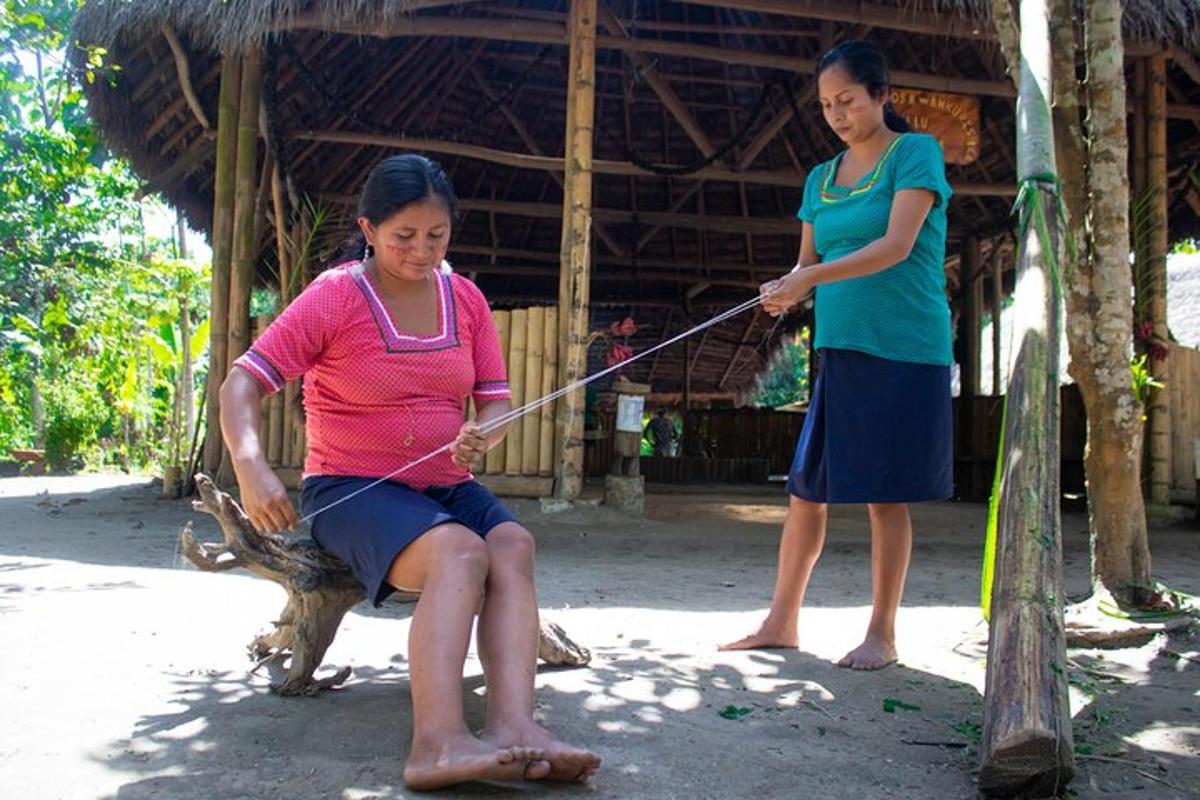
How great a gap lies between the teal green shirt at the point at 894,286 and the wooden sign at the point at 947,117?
5.47 m

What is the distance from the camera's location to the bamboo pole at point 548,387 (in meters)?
6.73

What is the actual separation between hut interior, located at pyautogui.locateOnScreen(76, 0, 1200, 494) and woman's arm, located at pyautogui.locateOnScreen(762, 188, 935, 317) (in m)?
4.44

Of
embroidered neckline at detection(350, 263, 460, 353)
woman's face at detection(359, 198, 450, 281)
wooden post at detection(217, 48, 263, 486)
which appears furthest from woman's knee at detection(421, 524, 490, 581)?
wooden post at detection(217, 48, 263, 486)

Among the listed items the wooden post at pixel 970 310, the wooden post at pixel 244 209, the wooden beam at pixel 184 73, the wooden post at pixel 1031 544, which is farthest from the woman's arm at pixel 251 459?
the wooden post at pixel 970 310

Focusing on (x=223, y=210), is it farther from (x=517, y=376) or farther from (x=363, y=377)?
(x=363, y=377)

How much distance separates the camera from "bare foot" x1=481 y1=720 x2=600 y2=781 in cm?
179

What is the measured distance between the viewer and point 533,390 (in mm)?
6793

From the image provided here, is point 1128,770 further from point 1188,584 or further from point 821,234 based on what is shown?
point 1188,584

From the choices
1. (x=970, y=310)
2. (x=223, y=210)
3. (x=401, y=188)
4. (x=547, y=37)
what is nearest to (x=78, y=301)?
(x=223, y=210)

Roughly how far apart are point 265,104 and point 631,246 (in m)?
5.89

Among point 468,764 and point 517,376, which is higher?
point 517,376

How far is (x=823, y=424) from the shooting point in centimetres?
291

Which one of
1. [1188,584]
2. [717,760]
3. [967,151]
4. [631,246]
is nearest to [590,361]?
[631,246]

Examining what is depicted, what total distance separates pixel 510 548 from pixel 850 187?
152 centimetres
